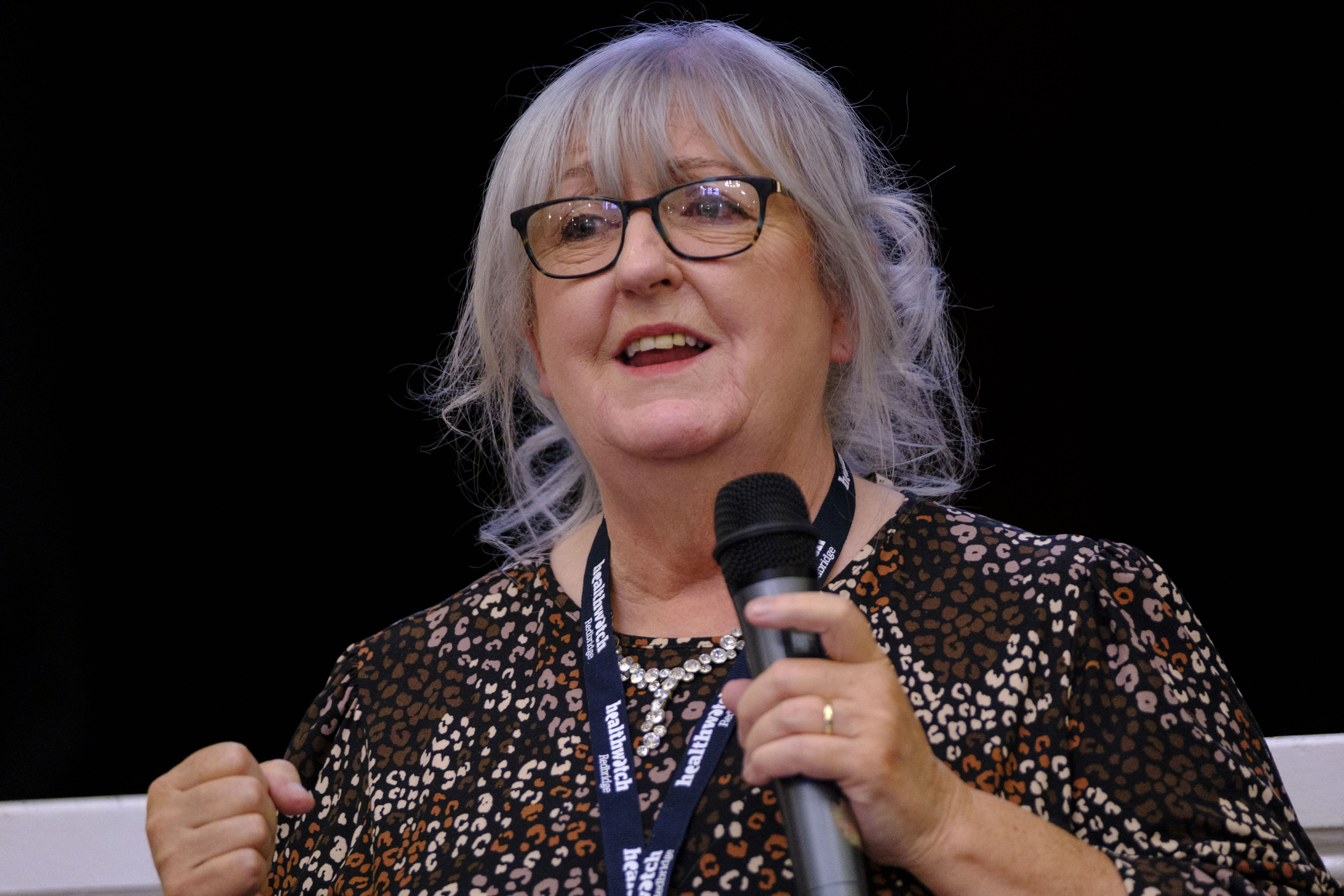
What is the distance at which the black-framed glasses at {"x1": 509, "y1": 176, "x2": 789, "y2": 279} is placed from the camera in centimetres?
163

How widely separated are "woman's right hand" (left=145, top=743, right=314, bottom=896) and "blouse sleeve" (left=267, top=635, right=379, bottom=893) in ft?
0.96

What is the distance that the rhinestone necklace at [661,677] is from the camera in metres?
1.54

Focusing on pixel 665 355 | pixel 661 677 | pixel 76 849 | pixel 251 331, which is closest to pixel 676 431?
pixel 665 355

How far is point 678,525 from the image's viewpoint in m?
1.74

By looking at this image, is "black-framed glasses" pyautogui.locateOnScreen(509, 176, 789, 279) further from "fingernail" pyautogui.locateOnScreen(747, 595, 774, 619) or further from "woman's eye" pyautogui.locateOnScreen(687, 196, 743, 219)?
"fingernail" pyautogui.locateOnScreen(747, 595, 774, 619)

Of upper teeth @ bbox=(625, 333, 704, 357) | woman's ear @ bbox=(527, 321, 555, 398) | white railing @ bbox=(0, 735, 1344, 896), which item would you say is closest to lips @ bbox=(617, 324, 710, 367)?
upper teeth @ bbox=(625, 333, 704, 357)

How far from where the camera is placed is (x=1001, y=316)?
7.38 ft

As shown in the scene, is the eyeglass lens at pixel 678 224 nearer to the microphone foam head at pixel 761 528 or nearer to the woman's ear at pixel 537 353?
the woman's ear at pixel 537 353

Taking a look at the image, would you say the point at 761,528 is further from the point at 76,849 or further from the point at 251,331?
the point at 76,849

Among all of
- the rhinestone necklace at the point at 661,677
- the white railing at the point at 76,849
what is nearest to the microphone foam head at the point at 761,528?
the rhinestone necklace at the point at 661,677

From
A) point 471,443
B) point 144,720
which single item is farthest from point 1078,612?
point 144,720

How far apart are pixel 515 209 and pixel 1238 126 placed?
134 centimetres

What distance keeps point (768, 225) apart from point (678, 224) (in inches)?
5.5

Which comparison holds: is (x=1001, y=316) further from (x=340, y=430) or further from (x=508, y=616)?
(x=340, y=430)
